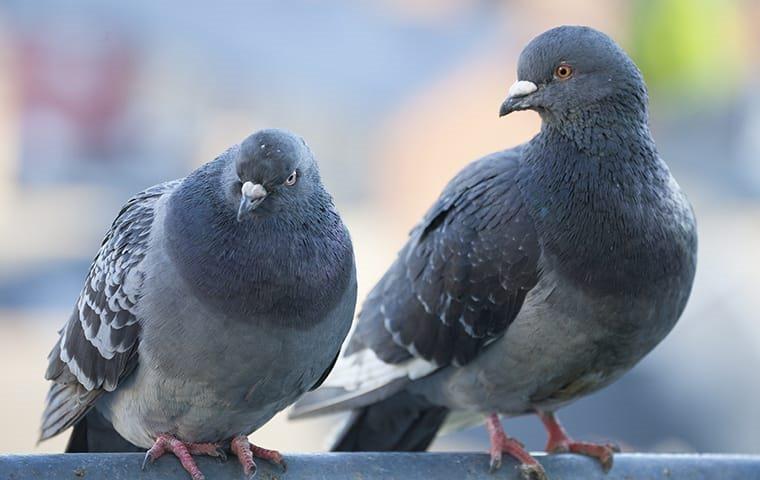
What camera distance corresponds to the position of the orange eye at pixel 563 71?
15.9ft

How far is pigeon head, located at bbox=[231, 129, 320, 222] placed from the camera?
403 cm

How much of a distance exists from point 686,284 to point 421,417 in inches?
59.3

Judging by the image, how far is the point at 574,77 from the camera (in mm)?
4863

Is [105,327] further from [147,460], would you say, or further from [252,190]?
[252,190]

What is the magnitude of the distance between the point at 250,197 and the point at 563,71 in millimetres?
1557

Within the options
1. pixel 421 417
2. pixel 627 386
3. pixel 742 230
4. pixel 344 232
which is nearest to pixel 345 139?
pixel 742 230

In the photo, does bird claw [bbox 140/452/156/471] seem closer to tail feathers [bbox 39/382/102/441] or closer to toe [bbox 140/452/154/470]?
toe [bbox 140/452/154/470]

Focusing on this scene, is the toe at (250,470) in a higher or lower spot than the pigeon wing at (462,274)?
lower

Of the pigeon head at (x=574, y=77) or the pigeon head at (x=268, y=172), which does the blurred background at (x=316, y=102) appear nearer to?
the pigeon head at (x=574, y=77)

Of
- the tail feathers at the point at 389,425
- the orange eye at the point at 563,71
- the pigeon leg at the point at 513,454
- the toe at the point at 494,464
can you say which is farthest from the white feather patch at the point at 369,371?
the orange eye at the point at 563,71

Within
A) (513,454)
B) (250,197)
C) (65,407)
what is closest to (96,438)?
(65,407)

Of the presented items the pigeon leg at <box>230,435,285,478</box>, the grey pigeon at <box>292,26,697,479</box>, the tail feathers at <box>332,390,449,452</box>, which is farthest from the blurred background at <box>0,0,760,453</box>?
the pigeon leg at <box>230,435,285,478</box>

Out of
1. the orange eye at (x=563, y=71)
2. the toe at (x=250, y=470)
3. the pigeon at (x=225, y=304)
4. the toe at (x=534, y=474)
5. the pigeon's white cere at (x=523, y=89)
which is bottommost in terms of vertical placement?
the toe at (x=534, y=474)

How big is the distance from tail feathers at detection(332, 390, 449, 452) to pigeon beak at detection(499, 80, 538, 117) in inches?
62.7
